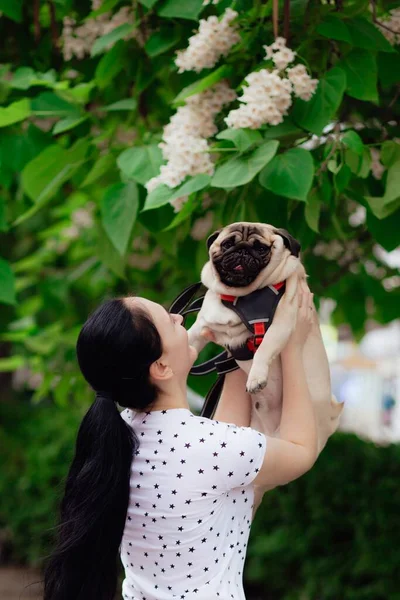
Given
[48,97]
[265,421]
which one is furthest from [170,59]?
[265,421]

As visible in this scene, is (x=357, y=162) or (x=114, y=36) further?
(x=114, y=36)

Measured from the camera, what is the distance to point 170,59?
317 cm

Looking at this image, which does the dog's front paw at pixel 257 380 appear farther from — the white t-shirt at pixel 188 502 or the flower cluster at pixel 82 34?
the flower cluster at pixel 82 34

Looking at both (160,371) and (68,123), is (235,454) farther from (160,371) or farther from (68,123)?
(68,123)

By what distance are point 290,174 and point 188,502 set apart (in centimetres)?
97

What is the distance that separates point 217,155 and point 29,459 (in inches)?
239

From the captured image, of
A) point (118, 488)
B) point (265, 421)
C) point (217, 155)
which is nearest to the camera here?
point (118, 488)

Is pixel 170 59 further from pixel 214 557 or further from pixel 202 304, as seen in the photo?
pixel 214 557

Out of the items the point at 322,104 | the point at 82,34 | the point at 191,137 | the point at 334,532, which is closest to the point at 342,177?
the point at 322,104

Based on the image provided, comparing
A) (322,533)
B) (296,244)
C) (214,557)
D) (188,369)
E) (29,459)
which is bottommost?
(29,459)

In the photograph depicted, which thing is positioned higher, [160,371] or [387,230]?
[160,371]

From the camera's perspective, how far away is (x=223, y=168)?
241cm

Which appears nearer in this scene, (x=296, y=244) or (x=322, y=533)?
(x=296, y=244)

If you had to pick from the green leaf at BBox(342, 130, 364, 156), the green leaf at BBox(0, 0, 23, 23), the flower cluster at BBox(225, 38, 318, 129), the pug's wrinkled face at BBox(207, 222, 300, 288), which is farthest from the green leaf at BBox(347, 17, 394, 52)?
the green leaf at BBox(0, 0, 23, 23)
